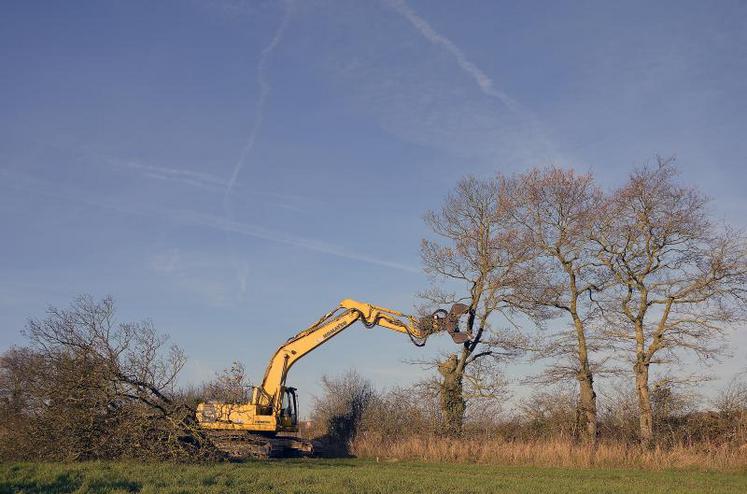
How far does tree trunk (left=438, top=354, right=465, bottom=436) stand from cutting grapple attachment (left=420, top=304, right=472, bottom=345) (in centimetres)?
634

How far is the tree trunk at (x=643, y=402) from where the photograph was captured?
90.4ft

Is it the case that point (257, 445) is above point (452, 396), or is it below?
below

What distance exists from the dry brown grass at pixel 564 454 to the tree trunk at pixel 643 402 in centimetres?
199

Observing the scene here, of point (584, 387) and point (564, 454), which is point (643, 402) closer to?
point (584, 387)

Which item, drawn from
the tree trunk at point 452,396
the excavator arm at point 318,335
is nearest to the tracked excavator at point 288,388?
the excavator arm at point 318,335

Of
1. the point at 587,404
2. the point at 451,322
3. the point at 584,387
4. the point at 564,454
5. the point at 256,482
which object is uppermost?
the point at 451,322

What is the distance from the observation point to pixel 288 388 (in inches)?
1061

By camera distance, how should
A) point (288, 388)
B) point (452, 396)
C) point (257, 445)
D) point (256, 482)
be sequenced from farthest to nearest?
point (452, 396) → point (288, 388) → point (257, 445) → point (256, 482)

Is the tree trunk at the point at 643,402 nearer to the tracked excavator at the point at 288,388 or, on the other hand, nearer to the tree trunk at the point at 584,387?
the tree trunk at the point at 584,387

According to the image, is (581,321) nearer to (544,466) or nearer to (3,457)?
(544,466)

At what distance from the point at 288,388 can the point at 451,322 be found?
23.9 ft

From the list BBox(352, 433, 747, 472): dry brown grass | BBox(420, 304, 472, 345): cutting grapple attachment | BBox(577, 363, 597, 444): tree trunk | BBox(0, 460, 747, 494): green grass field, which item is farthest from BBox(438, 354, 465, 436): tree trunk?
BBox(0, 460, 747, 494): green grass field

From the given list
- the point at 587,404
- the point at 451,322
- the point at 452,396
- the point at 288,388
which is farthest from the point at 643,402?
the point at 288,388

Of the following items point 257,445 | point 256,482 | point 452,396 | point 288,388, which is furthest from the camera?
point 452,396
